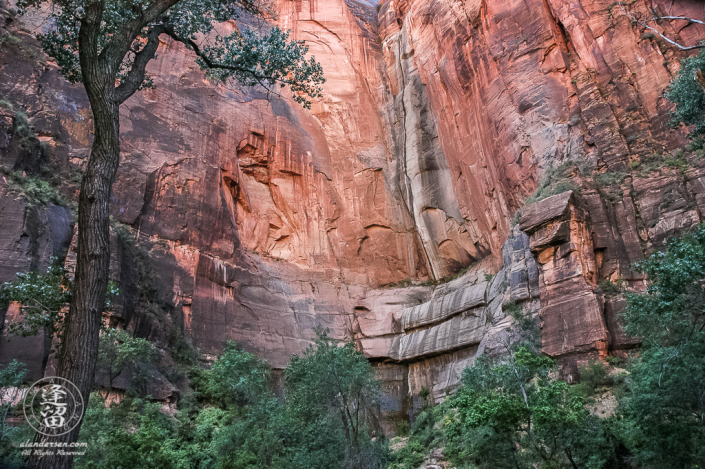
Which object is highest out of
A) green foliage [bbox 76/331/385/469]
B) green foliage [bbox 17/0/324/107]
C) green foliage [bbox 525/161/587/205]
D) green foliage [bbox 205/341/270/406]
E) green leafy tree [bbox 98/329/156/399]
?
green foliage [bbox 525/161/587/205]

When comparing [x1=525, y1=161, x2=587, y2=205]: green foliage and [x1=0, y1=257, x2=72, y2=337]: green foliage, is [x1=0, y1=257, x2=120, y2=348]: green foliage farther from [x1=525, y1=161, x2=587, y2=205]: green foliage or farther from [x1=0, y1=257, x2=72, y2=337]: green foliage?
[x1=525, y1=161, x2=587, y2=205]: green foliage

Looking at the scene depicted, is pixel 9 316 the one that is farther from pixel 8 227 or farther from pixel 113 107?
pixel 113 107

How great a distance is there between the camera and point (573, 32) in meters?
27.0

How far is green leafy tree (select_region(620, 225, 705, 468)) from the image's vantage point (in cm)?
1113

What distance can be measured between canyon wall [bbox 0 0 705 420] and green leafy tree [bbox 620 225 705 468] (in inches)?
288

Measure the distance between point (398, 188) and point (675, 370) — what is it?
28584mm

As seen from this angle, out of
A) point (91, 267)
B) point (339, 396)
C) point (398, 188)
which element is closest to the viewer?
point (91, 267)

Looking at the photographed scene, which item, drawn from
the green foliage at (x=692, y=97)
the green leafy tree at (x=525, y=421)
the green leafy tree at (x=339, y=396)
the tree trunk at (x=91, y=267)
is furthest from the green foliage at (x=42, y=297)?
the green foliage at (x=692, y=97)

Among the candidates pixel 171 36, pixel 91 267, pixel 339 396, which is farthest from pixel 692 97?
pixel 91 267

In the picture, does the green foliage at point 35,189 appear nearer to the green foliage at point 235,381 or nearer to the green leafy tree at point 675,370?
the green foliage at point 235,381

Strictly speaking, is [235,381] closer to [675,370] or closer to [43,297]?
[43,297]

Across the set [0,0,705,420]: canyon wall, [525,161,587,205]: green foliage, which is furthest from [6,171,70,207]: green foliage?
[525,161,587,205]: green foliage

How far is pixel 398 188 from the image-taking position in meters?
38.9

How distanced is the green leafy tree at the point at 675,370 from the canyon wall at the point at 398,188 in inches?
288
